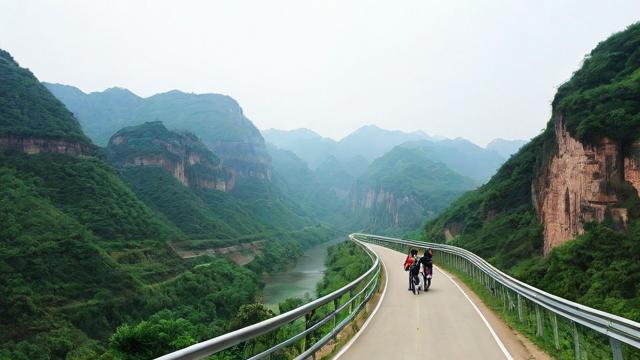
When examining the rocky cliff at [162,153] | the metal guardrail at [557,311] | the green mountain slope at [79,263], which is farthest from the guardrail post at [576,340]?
the rocky cliff at [162,153]

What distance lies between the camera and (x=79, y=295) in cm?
5475

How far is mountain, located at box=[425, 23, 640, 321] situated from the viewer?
2798cm

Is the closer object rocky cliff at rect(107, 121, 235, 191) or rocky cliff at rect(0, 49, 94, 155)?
rocky cliff at rect(0, 49, 94, 155)

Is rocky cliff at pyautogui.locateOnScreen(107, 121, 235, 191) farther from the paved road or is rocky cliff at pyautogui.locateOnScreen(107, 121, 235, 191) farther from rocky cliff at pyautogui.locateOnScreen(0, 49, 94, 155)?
the paved road

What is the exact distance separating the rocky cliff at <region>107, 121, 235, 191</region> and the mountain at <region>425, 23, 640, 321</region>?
402 ft

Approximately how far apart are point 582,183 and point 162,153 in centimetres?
13875

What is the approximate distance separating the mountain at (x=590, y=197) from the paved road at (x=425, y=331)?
30.5ft

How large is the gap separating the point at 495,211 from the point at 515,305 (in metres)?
51.7

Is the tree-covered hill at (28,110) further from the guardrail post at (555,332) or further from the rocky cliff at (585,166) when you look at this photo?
the guardrail post at (555,332)

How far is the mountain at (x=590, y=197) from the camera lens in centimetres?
2798

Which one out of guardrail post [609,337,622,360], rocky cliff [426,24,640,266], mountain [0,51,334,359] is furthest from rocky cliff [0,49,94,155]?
guardrail post [609,337,622,360]

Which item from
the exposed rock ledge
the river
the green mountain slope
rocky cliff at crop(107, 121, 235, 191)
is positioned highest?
rocky cliff at crop(107, 121, 235, 191)

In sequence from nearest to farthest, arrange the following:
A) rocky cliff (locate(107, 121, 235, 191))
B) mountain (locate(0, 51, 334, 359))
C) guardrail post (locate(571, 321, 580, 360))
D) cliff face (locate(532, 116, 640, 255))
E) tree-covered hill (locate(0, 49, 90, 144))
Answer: guardrail post (locate(571, 321, 580, 360)) < cliff face (locate(532, 116, 640, 255)) < mountain (locate(0, 51, 334, 359)) < tree-covered hill (locate(0, 49, 90, 144)) < rocky cliff (locate(107, 121, 235, 191))

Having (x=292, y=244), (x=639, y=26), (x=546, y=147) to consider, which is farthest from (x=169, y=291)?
(x=292, y=244)
